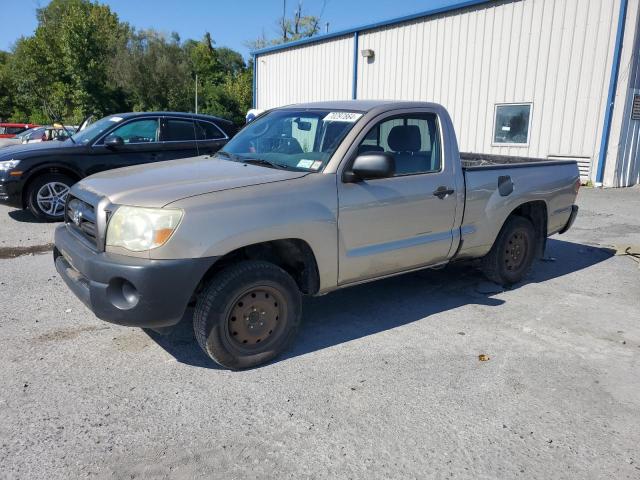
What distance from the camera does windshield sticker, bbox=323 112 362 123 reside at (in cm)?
412

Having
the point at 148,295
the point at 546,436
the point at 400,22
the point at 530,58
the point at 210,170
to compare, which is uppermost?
the point at 400,22

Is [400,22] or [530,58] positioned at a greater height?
[400,22]

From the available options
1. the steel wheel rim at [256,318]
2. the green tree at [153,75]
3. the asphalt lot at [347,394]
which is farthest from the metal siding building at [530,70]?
the green tree at [153,75]

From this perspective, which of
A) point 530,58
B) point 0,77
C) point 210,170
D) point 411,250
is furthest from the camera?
point 0,77

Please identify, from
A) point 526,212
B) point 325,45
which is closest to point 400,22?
point 325,45

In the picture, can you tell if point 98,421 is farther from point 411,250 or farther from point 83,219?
point 411,250

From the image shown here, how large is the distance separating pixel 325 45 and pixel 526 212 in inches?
599

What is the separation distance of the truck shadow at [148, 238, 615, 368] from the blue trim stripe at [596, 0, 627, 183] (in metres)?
7.22

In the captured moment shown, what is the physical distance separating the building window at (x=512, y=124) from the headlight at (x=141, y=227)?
42.0 ft

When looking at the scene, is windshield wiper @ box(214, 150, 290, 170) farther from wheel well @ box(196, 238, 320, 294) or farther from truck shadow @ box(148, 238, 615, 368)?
truck shadow @ box(148, 238, 615, 368)

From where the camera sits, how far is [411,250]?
436cm

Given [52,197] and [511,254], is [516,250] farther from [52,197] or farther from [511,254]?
[52,197]

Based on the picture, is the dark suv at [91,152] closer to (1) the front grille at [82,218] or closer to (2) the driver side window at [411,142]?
(1) the front grille at [82,218]

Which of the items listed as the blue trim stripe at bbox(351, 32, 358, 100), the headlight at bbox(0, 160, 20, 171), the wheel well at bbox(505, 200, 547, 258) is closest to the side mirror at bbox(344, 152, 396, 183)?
the wheel well at bbox(505, 200, 547, 258)
